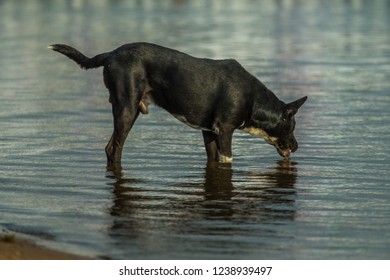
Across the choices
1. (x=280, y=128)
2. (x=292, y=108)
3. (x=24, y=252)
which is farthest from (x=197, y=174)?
(x=24, y=252)

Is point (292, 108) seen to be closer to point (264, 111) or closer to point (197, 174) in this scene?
point (264, 111)

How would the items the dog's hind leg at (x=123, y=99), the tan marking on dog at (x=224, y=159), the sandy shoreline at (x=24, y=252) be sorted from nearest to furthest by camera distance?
1. the sandy shoreline at (x=24, y=252)
2. the dog's hind leg at (x=123, y=99)
3. the tan marking on dog at (x=224, y=159)

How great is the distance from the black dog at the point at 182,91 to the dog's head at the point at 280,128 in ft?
0.39

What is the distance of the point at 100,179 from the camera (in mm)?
14109

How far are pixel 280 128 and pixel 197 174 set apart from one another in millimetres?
1477

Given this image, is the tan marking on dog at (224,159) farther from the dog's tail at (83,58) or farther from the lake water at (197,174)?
the dog's tail at (83,58)

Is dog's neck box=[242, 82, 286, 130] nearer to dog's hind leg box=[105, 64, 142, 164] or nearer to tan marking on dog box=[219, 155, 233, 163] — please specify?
tan marking on dog box=[219, 155, 233, 163]

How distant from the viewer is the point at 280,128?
1550cm

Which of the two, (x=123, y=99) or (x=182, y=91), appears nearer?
(x=123, y=99)

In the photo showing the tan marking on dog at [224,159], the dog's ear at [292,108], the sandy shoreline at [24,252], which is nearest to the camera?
the sandy shoreline at [24,252]

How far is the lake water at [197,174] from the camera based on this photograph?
436 inches

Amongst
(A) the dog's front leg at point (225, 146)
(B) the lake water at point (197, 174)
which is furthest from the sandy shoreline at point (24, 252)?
(A) the dog's front leg at point (225, 146)

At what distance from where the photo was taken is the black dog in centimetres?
1481

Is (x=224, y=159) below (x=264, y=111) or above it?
below
